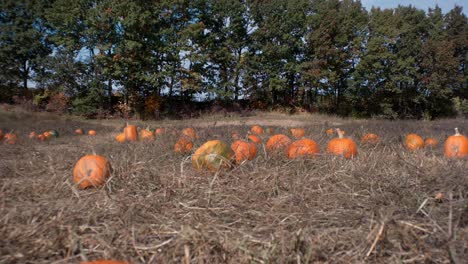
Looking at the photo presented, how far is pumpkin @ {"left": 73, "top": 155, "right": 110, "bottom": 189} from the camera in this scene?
235cm

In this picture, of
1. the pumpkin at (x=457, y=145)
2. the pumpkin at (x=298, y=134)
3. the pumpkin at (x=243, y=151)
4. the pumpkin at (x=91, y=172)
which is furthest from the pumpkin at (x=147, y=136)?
the pumpkin at (x=457, y=145)

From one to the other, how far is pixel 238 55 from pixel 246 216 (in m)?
25.2

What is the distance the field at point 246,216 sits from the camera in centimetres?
137

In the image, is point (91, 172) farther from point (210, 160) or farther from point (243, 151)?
point (243, 151)

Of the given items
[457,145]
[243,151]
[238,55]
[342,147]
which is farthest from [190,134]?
[238,55]

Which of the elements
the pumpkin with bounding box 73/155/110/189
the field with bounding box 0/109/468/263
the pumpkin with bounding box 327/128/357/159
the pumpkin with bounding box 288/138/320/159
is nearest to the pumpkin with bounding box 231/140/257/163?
the pumpkin with bounding box 288/138/320/159

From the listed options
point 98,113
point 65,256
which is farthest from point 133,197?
point 98,113

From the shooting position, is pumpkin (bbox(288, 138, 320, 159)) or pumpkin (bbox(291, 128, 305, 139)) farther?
pumpkin (bbox(291, 128, 305, 139))

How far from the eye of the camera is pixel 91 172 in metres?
2.43

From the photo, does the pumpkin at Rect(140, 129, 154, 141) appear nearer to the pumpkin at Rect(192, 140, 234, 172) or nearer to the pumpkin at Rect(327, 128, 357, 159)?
the pumpkin at Rect(192, 140, 234, 172)

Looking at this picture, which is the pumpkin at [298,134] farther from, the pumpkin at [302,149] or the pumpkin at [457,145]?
the pumpkin at [457,145]

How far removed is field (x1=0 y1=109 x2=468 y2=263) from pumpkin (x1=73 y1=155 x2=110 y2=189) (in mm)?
107

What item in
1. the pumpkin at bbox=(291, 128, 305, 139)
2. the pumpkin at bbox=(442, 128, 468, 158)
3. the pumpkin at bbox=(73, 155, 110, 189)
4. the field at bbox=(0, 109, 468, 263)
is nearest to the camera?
the field at bbox=(0, 109, 468, 263)

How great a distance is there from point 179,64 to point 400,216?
2326 cm
